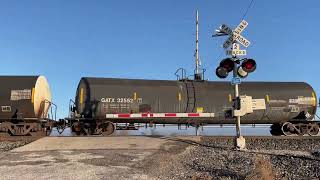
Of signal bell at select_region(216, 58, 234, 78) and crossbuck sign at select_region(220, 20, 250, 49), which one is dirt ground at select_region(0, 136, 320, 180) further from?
crossbuck sign at select_region(220, 20, 250, 49)

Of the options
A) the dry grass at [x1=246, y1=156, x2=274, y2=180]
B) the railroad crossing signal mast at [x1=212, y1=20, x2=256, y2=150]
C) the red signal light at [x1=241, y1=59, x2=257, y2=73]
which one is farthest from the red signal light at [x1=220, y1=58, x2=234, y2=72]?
the dry grass at [x1=246, y1=156, x2=274, y2=180]

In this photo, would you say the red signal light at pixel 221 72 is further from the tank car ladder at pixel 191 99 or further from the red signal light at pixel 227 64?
the tank car ladder at pixel 191 99

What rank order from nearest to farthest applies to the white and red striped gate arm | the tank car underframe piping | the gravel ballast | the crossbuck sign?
the gravel ballast < the crossbuck sign < the tank car underframe piping < the white and red striped gate arm

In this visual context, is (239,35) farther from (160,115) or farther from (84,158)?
(160,115)

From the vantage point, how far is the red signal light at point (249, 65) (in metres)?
13.4

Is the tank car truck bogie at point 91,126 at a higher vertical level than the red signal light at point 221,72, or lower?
lower

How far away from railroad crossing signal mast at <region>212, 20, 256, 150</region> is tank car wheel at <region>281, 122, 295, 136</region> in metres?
8.69

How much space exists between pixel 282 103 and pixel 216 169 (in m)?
12.9

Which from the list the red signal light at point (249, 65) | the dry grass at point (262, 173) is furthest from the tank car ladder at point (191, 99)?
the dry grass at point (262, 173)

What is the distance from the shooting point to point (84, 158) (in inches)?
453

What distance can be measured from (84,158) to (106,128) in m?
9.30

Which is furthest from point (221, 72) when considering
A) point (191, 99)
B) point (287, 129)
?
point (287, 129)

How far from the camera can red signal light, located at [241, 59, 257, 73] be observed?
Answer: 1336cm

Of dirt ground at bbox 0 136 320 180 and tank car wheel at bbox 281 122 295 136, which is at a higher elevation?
tank car wheel at bbox 281 122 295 136
